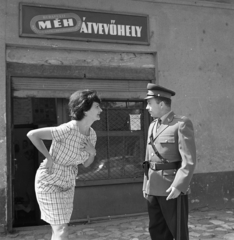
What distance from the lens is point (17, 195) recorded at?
299 inches

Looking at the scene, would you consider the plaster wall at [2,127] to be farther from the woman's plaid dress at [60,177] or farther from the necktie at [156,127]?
the necktie at [156,127]

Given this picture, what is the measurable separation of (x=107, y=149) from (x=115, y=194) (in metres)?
0.80

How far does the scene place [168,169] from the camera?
348 centimetres

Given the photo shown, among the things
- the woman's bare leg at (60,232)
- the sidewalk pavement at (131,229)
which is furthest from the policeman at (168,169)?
the sidewalk pavement at (131,229)

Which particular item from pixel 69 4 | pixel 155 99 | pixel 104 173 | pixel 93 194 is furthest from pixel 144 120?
pixel 155 99

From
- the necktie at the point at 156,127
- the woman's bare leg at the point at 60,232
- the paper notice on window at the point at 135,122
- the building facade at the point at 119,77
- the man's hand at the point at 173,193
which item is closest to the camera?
the woman's bare leg at the point at 60,232

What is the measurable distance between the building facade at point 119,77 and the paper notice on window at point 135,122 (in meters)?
0.02

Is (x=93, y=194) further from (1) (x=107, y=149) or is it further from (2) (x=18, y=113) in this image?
(2) (x=18, y=113)

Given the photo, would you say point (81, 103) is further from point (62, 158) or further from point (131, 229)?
point (131, 229)

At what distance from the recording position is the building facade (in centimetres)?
560

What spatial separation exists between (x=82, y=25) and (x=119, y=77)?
1.08m

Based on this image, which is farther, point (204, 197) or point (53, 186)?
point (204, 197)

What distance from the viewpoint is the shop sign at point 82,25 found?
561 centimetres

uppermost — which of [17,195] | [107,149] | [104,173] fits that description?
[107,149]
